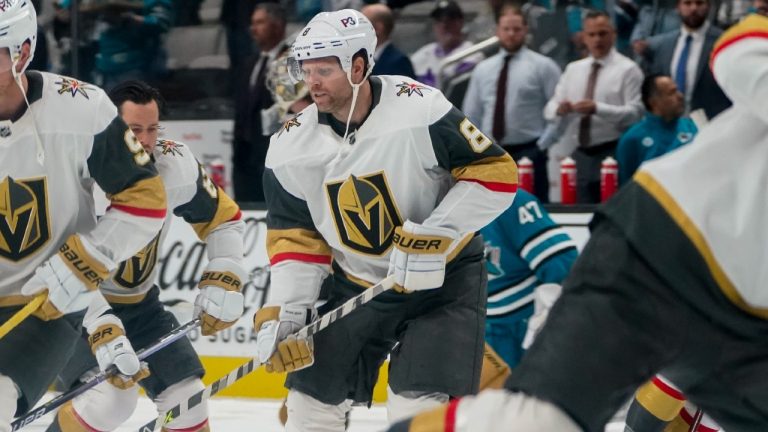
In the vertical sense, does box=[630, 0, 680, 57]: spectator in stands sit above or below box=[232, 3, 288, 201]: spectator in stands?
above

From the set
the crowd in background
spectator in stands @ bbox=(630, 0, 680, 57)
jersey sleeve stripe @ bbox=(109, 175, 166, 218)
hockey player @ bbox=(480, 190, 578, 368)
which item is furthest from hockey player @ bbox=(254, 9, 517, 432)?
spectator in stands @ bbox=(630, 0, 680, 57)

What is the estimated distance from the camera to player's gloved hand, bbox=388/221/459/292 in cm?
318

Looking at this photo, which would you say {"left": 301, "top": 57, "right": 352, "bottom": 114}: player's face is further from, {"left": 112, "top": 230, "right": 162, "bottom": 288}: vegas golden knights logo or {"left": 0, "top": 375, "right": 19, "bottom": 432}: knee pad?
{"left": 0, "top": 375, "right": 19, "bottom": 432}: knee pad

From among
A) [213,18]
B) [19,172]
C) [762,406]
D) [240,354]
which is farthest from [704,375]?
[213,18]

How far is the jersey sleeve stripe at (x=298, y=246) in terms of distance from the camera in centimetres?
333

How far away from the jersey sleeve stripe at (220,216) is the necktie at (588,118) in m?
1.97

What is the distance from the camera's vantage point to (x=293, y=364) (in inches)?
128

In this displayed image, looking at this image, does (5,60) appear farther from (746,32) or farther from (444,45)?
(444,45)

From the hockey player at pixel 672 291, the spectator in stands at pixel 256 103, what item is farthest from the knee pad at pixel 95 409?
the spectator in stands at pixel 256 103

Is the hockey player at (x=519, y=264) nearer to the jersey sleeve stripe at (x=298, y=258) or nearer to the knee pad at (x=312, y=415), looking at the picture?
the jersey sleeve stripe at (x=298, y=258)

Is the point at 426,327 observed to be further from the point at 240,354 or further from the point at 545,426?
the point at 240,354

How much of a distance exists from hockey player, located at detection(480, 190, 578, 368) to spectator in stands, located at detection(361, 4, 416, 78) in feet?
4.53

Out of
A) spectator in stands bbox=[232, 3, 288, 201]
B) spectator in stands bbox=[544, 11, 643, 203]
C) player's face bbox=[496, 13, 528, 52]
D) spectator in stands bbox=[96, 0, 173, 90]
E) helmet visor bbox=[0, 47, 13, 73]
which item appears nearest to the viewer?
helmet visor bbox=[0, 47, 13, 73]

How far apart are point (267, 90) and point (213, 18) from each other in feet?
1.83
